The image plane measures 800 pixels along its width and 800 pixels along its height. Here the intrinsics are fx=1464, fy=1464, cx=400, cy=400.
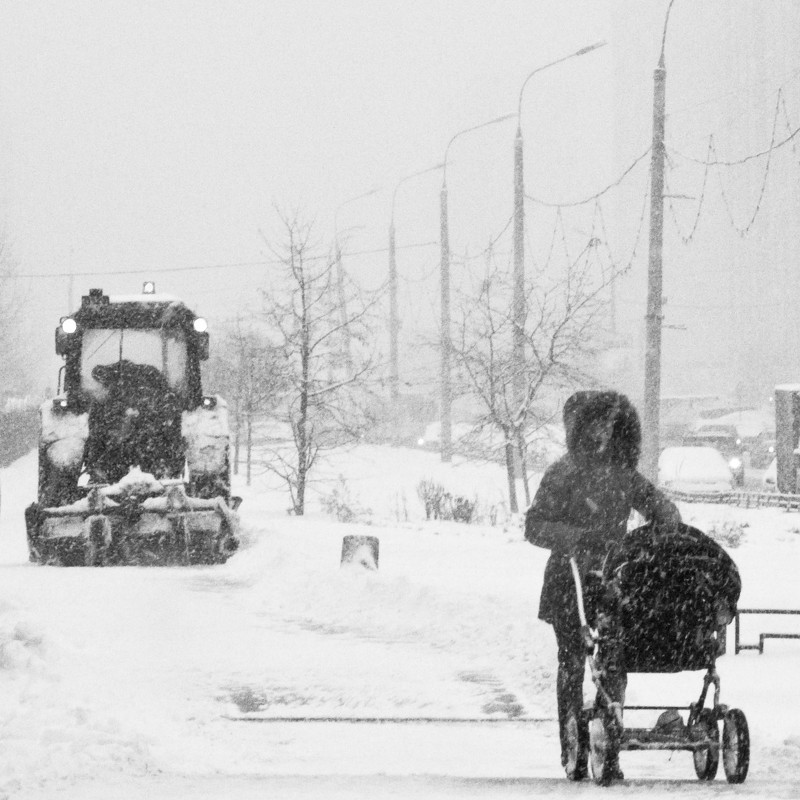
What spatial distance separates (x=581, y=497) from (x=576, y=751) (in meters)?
1.02

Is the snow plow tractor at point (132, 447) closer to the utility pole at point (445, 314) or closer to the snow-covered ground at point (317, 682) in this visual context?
the snow-covered ground at point (317, 682)

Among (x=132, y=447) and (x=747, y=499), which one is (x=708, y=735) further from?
(x=747, y=499)

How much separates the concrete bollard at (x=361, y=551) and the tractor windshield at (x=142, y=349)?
3888 mm

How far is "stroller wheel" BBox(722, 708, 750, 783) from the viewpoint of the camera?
5469 millimetres

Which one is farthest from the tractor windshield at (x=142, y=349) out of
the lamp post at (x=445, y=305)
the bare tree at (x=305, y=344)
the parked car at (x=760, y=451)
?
the parked car at (x=760, y=451)

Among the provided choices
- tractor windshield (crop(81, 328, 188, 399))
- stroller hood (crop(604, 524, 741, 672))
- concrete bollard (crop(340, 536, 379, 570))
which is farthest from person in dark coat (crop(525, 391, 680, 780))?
tractor windshield (crop(81, 328, 188, 399))

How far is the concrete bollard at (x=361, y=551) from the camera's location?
14023 millimetres

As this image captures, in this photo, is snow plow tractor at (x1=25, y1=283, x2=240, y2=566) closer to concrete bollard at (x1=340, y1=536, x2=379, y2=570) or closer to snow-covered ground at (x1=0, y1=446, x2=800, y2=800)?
snow-covered ground at (x1=0, y1=446, x2=800, y2=800)

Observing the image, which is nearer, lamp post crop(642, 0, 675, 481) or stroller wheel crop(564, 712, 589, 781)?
stroller wheel crop(564, 712, 589, 781)

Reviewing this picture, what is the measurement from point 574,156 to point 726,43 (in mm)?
34137

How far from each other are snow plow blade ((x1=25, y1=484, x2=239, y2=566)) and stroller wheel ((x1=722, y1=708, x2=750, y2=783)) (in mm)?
10534

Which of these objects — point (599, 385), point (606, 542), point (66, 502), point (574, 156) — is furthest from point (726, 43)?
point (606, 542)

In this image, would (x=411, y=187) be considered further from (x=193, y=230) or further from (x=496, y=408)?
(x=496, y=408)

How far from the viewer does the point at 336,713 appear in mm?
7957
